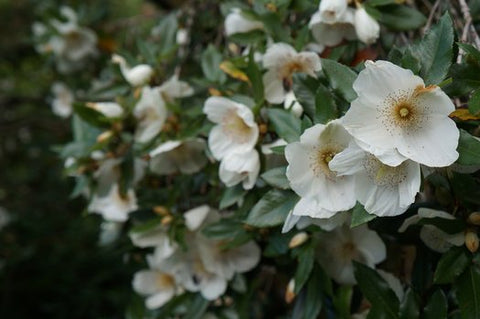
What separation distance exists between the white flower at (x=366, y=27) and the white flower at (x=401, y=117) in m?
0.33

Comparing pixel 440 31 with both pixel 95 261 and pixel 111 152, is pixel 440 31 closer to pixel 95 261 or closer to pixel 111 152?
pixel 111 152

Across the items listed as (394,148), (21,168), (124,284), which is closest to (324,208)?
(394,148)

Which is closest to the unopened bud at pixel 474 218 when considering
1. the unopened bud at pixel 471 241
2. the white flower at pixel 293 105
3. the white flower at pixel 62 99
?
the unopened bud at pixel 471 241

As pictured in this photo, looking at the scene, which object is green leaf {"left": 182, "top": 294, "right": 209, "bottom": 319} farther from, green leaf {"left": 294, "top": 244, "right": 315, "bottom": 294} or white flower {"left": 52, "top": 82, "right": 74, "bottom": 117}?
white flower {"left": 52, "top": 82, "right": 74, "bottom": 117}

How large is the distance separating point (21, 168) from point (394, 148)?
2959mm

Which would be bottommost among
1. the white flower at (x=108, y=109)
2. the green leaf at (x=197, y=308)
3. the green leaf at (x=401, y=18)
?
the green leaf at (x=197, y=308)

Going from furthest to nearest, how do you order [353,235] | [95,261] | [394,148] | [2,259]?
[95,261] < [2,259] < [353,235] < [394,148]

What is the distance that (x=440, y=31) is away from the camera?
98 centimetres

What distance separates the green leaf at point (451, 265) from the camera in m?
1.06

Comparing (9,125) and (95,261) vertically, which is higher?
(9,125)

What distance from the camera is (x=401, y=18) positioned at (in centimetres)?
131

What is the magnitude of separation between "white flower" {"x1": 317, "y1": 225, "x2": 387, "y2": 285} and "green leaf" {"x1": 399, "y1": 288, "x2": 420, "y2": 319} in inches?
5.4

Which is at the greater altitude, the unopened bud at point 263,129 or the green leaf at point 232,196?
the unopened bud at point 263,129

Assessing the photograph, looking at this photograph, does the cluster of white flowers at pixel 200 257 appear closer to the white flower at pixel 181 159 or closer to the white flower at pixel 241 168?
the white flower at pixel 181 159
